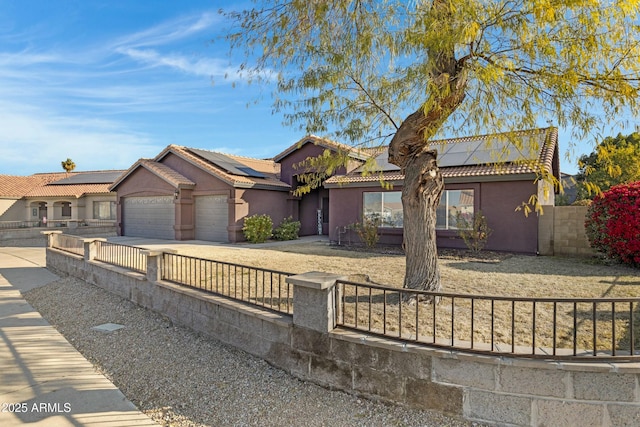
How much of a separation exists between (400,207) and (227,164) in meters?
9.23

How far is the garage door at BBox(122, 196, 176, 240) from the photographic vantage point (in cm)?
1792

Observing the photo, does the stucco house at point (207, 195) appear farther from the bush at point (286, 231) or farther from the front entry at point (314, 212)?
the bush at point (286, 231)

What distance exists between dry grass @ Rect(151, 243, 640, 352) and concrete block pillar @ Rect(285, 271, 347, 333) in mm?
356

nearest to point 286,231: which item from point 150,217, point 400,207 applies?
point 400,207

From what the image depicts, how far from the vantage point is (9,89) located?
11.8 metres

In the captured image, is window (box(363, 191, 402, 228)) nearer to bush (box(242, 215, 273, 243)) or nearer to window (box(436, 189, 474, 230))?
window (box(436, 189, 474, 230))

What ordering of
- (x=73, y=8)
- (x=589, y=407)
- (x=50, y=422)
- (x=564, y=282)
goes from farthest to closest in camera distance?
(x=73, y=8), (x=564, y=282), (x=50, y=422), (x=589, y=407)

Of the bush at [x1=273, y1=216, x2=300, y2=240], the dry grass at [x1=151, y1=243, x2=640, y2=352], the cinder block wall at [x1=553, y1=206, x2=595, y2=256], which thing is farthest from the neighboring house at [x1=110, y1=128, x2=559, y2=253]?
the dry grass at [x1=151, y1=243, x2=640, y2=352]

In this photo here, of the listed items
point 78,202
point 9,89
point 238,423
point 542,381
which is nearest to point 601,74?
point 542,381

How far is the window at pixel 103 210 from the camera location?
26.8 meters

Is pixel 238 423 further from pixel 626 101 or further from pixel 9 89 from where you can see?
pixel 9 89

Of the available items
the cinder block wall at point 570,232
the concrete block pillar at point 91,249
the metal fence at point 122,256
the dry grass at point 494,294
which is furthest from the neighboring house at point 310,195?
the concrete block pillar at point 91,249

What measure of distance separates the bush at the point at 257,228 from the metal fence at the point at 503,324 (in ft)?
34.7

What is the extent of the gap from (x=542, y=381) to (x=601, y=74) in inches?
156
